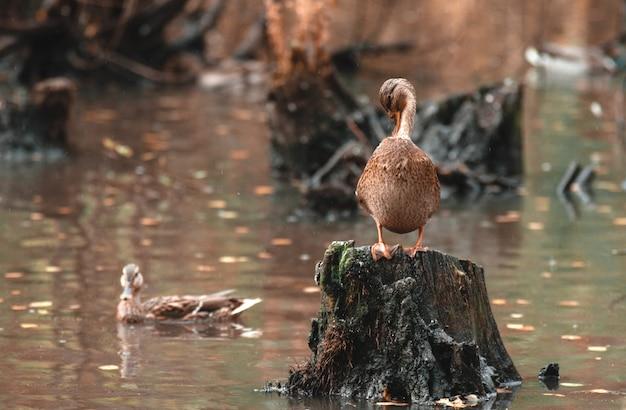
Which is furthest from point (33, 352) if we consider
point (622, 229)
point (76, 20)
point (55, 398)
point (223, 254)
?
point (76, 20)

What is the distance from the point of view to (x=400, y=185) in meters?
9.54

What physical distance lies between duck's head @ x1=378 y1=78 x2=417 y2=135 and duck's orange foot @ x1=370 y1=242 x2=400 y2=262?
0.77 m

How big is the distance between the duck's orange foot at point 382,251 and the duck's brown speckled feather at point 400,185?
11.4 inches

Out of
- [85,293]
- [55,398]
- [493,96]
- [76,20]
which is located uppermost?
[76,20]

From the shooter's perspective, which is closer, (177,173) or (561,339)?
(561,339)

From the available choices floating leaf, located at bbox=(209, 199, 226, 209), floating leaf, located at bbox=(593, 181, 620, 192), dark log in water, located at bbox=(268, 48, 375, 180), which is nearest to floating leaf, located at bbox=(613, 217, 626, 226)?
floating leaf, located at bbox=(593, 181, 620, 192)

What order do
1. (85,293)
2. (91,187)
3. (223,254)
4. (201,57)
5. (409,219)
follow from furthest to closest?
(201,57) → (91,187) → (223,254) → (85,293) → (409,219)

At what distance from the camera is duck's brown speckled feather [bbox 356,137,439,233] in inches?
374

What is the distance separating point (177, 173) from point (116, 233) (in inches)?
169

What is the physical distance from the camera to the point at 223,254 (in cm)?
1527

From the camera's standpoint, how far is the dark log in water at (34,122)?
71.4 ft

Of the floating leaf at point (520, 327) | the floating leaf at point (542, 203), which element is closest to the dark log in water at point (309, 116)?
the floating leaf at point (542, 203)

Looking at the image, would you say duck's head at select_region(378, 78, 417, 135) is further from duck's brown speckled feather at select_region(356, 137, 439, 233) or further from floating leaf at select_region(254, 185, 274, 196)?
floating leaf at select_region(254, 185, 274, 196)

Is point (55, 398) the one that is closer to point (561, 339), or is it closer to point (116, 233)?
point (561, 339)
